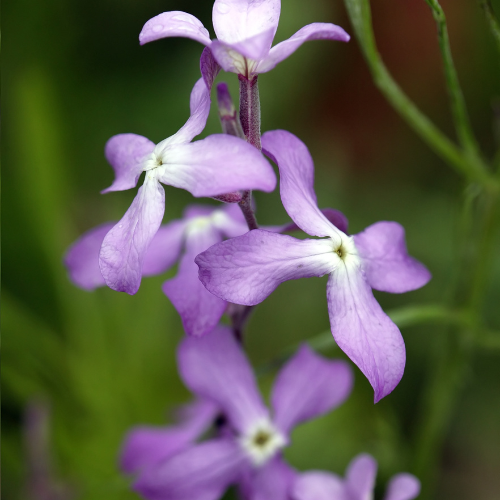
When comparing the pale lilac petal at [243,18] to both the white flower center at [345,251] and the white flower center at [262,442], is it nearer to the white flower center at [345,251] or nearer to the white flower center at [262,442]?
the white flower center at [345,251]

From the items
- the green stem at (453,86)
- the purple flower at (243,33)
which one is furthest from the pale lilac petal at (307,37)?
the green stem at (453,86)

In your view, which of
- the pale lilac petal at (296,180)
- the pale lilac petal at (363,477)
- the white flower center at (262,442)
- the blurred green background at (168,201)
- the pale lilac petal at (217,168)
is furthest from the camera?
the blurred green background at (168,201)

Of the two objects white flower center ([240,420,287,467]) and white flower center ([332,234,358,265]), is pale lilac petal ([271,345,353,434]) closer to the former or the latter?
white flower center ([240,420,287,467])

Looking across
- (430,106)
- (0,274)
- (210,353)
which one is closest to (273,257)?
(210,353)

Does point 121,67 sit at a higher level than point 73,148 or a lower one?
higher

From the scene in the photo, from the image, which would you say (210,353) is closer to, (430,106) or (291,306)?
(291,306)
